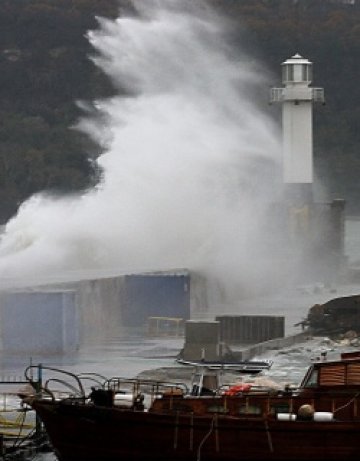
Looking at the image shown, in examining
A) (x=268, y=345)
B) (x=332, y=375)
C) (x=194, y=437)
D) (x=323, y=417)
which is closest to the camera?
(x=323, y=417)

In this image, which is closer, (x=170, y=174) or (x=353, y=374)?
(x=353, y=374)

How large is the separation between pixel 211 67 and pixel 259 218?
56.3 ft

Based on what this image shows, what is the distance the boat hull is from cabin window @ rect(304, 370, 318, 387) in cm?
85

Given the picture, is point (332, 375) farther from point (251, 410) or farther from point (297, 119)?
point (297, 119)

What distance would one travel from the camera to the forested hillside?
7406cm

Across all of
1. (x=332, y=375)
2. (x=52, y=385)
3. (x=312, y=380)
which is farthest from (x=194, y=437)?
(x=52, y=385)

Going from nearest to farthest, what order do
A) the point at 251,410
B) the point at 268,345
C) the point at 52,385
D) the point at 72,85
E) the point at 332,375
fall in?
the point at 251,410
the point at 332,375
the point at 52,385
the point at 268,345
the point at 72,85

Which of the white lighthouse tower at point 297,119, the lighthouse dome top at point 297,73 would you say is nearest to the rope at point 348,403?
the white lighthouse tower at point 297,119

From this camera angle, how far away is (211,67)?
6775 cm

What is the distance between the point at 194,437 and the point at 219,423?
296 mm

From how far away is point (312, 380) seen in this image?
1736 cm

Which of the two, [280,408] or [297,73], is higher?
[297,73]

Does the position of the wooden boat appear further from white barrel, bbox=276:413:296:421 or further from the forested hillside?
the forested hillside

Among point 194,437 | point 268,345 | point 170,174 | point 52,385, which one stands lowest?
point 194,437
